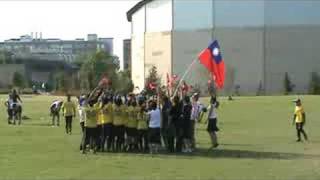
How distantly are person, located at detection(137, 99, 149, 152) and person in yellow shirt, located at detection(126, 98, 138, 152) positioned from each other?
13 cm

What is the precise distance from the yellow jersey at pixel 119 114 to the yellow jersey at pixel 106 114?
0.14 m

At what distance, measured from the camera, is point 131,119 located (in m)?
22.3

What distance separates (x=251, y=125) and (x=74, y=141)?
13.8 m

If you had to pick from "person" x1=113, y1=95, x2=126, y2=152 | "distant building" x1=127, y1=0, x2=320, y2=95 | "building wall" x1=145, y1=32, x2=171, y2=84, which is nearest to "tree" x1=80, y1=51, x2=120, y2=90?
"building wall" x1=145, y1=32, x2=171, y2=84

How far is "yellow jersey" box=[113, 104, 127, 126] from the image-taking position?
22016 mm

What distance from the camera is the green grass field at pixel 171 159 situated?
→ 55.2 ft

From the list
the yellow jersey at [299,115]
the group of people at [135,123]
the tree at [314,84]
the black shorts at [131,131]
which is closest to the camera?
the group of people at [135,123]

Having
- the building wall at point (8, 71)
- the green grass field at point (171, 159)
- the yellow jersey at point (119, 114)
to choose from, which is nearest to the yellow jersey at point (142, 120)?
the yellow jersey at point (119, 114)

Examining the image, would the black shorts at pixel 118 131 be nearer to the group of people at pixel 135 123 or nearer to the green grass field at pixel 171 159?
the group of people at pixel 135 123

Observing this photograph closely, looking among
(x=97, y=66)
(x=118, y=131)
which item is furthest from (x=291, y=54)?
(x=118, y=131)

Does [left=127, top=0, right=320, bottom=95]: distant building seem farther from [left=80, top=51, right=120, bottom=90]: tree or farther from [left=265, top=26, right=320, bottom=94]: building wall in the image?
[left=80, top=51, right=120, bottom=90]: tree

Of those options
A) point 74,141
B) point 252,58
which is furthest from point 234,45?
point 74,141

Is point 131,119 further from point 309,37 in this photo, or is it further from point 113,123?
point 309,37

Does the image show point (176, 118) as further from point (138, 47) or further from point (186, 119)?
point (138, 47)
